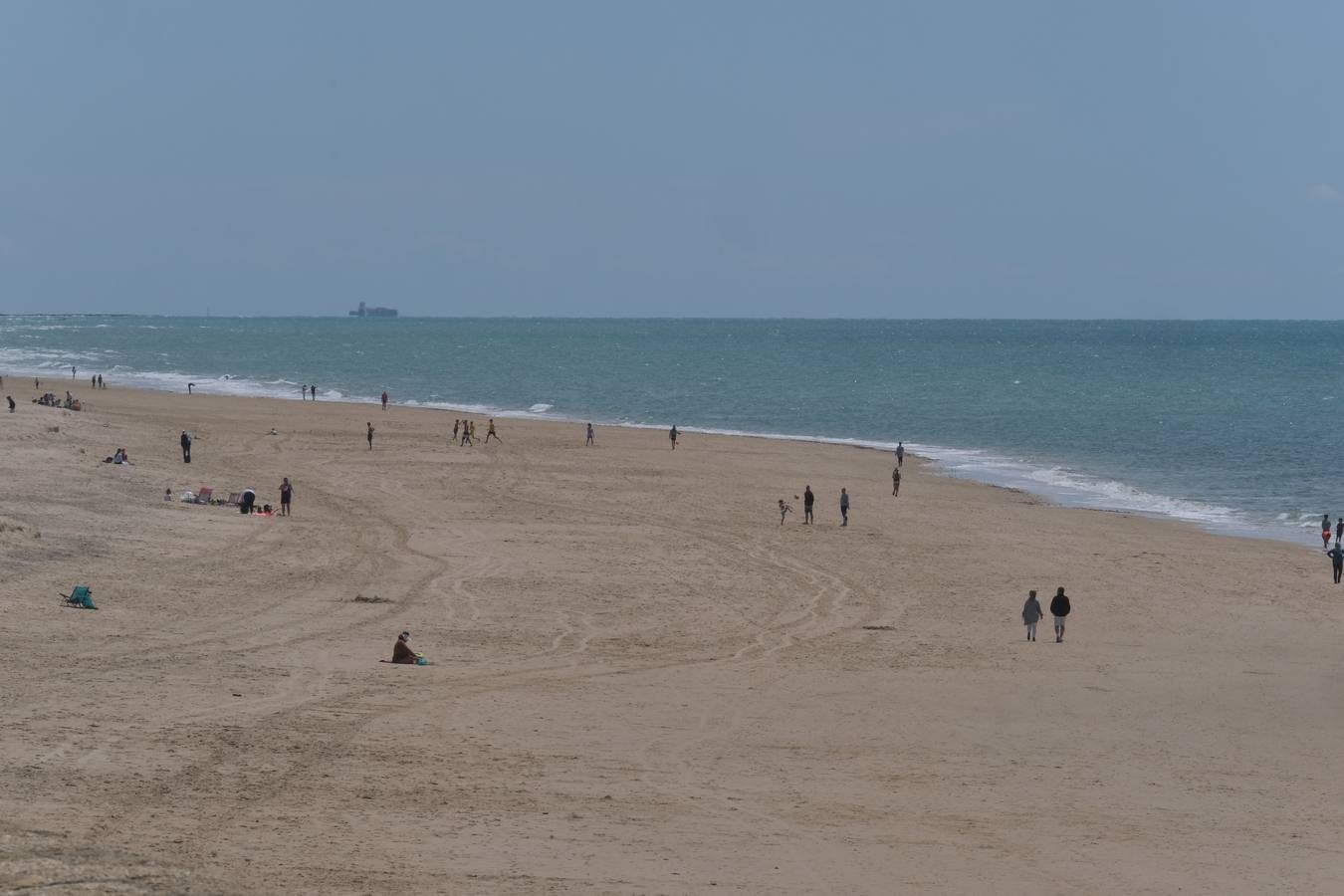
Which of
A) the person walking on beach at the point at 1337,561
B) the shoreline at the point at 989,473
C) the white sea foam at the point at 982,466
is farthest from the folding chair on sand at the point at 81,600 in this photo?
the white sea foam at the point at 982,466

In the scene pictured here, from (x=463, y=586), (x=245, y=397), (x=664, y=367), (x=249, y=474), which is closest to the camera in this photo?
(x=463, y=586)

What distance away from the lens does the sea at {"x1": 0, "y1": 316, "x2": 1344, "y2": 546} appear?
4972 cm

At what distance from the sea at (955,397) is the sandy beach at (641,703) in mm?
14583

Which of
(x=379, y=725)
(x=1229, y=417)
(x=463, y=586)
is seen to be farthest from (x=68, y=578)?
(x=1229, y=417)

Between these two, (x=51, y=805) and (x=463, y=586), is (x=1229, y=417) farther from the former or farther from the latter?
(x=51, y=805)

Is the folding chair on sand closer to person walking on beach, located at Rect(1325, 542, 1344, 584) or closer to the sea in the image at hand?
person walking on beach, located at Rect(1325, 542, 1344, 584)

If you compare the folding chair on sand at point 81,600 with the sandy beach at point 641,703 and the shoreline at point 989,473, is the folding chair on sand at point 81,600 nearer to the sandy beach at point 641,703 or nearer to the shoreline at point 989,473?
the sandy beach at point 641,703

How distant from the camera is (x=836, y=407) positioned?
85.5 meters

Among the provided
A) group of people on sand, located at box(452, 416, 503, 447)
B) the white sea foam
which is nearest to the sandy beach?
the white sea foam

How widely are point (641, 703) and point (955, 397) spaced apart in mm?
79622

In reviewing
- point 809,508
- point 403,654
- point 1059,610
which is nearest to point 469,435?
point 809,508

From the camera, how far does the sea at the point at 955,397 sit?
49.7 metres

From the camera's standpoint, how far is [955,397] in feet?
311

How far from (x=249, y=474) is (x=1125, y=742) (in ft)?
97.3
